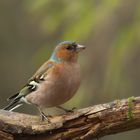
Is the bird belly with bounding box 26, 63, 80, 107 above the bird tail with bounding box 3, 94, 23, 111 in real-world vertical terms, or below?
below

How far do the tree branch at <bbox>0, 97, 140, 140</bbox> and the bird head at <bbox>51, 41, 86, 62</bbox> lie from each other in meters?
1.26

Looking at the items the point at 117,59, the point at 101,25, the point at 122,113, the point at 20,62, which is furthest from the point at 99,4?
the point at 20,62

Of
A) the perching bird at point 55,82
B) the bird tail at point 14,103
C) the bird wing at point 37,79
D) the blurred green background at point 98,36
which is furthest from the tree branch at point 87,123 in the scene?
the bird tail at point 14,103

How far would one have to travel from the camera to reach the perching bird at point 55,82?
21.9 ft

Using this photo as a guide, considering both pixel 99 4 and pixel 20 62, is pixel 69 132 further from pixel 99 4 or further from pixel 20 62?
pixel 20 62

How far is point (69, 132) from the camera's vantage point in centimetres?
586

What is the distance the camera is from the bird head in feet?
23.2

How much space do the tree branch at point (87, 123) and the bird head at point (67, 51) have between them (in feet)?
4.13

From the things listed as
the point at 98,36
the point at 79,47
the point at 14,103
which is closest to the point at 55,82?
the point at 79,47

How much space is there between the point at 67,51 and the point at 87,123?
4.85 feet

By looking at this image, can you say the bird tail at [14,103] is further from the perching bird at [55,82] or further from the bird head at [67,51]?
the bird head at [67,51]

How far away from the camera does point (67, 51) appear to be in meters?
7.18

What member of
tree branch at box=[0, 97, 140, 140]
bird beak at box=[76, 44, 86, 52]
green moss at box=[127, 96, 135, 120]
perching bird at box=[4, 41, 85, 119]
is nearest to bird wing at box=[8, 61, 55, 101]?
perching bird at box=[4, 41, 85, 119]

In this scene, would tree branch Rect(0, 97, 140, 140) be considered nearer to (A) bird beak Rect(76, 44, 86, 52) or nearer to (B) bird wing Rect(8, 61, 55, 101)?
(B) bird wing Rect(8, 61, 55, 101)
